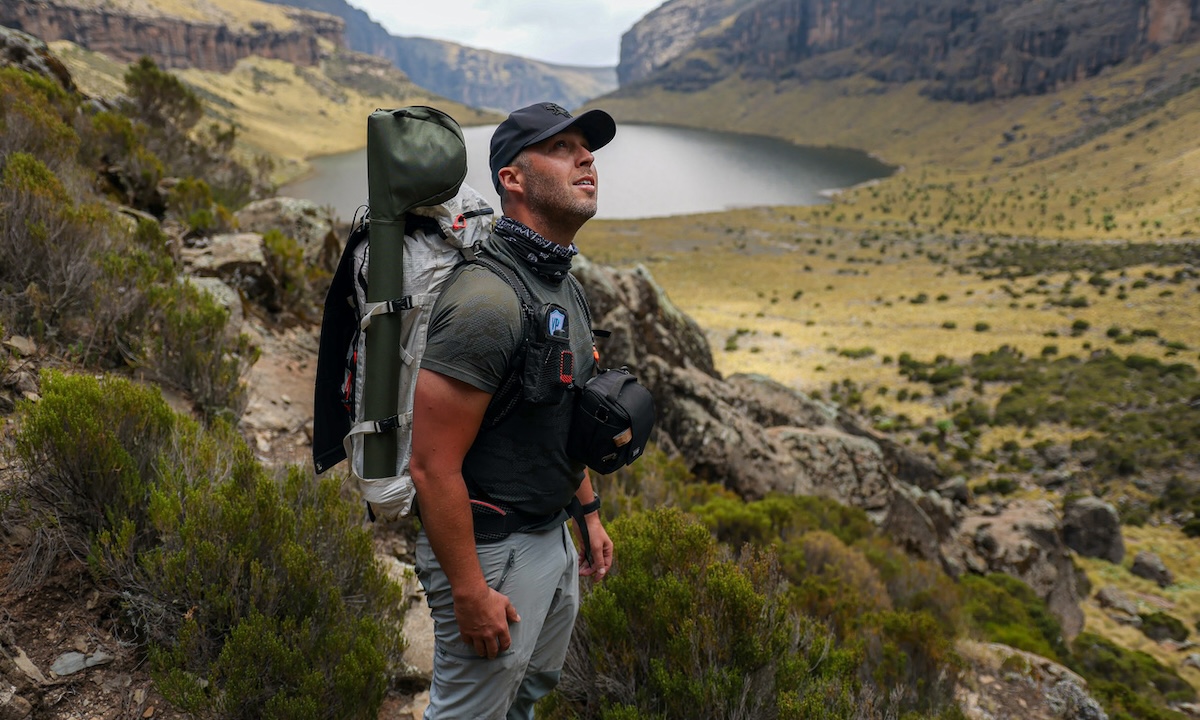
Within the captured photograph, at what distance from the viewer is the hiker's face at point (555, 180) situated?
6.83 feet

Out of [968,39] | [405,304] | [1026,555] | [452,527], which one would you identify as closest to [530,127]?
[405,304]

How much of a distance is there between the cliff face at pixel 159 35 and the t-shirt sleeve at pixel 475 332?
10759 centimetres

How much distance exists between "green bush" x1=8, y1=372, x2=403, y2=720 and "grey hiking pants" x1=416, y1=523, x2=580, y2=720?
0.64 m

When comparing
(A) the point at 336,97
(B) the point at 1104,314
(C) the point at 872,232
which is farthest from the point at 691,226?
(A) the point at 336,97

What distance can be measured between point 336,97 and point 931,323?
157331mm

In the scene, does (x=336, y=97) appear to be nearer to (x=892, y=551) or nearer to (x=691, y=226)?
(x=691, y=226)

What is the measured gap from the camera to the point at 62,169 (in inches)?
247

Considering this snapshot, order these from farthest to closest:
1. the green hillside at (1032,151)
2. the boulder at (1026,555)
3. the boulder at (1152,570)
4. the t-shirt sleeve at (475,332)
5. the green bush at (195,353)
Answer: the green hillside at (1032,151), the boulder at (1152,570), the boulder at (1026,555), the green bush at (195,353), the t-shirt sleeve at (475,332)

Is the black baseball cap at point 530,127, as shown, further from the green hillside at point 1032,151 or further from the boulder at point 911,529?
the green hillside at point 1032,151

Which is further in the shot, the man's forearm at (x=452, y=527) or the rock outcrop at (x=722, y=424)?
the rock outcrop at (x=722, y=424)

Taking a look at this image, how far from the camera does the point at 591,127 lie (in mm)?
2254

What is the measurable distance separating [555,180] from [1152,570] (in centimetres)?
1529

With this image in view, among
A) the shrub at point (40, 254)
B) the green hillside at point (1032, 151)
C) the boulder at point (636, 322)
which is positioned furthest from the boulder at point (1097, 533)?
the green hillside at point (1032, 151)

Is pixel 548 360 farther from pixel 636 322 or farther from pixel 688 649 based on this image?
pixel 636 322
